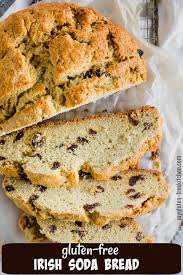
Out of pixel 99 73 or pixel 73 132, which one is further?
pixel 73 132

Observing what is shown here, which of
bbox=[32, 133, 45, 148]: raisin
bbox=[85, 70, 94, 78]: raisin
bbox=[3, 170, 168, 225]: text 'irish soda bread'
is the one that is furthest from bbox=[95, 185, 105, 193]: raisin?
bbox=[85, 70, 94, 78]: raisin

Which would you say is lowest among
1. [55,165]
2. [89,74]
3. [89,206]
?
Result: [89,206]

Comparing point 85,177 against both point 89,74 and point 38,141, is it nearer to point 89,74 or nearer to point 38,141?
point 38,141

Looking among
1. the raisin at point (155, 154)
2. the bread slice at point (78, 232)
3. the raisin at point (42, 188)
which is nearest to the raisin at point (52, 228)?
the bread slice at point (78, 232)

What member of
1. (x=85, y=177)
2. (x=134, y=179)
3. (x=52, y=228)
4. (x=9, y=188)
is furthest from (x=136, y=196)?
(x=9, y=188)

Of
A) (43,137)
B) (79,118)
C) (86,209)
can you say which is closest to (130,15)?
(79,118)

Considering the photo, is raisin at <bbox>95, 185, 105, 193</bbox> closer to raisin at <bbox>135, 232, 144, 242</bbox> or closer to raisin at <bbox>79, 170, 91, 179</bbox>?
raisin at <bbox>79, 170, 91, 179</bbox>

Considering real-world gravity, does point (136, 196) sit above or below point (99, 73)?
below
